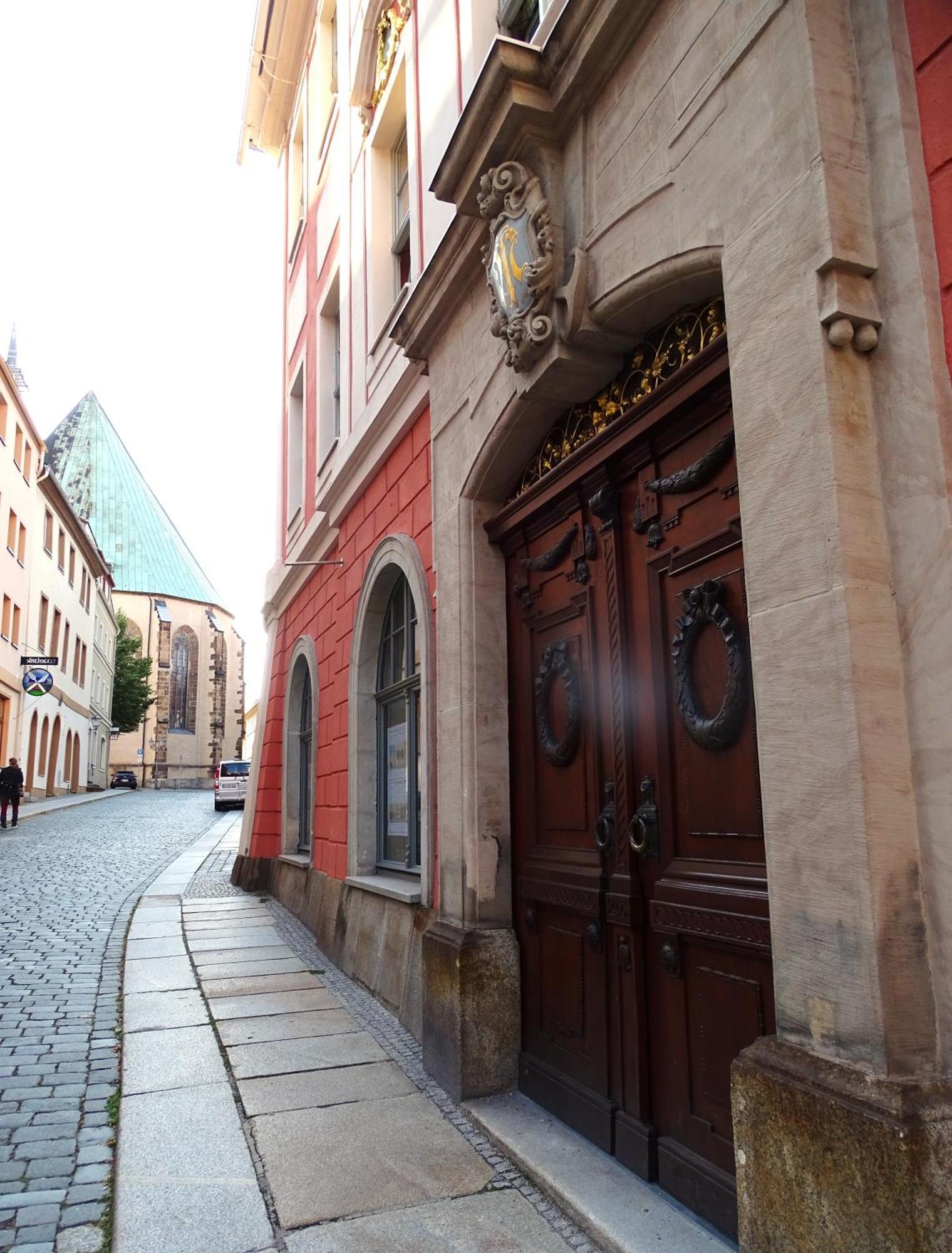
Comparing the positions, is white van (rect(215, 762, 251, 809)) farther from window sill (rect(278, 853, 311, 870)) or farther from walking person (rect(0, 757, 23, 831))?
window sill (rect(278, 853, 311, 870))

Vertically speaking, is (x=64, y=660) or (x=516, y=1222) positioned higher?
(x=64, y=660)

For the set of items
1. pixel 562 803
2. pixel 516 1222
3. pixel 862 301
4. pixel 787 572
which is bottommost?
pixel 516 1222

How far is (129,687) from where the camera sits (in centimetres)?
5788

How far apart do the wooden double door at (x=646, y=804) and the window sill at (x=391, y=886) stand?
1.43m

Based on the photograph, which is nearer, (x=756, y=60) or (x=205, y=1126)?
(x=756, y=60)

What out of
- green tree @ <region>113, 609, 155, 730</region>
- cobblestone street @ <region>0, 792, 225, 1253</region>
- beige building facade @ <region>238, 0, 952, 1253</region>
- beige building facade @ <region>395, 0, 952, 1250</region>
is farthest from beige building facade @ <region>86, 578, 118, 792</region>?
beige building facade @ <region>395, 0, 952, 1250</region>

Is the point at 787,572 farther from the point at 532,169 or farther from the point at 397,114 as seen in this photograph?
the point at 397,114

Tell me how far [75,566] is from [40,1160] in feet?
133

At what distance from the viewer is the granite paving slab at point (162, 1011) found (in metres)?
5.84

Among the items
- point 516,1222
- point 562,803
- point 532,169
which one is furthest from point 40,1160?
point 532,169

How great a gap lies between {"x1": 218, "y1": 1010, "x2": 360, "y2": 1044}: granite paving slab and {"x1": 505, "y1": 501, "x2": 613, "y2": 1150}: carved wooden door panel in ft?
5.52

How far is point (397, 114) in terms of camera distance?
844cm

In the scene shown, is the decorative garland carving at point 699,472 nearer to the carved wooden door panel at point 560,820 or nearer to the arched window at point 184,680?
the carved wooden door panel at point 560,820

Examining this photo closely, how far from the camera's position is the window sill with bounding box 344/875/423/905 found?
20.0ft
